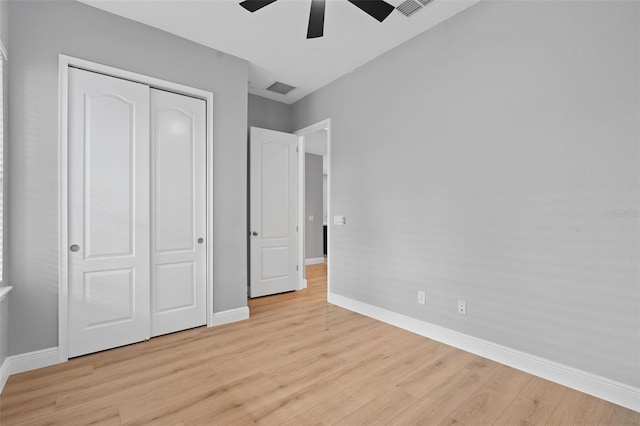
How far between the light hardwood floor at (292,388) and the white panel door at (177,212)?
1.08 feet

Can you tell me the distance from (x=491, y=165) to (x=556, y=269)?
2.96 ft

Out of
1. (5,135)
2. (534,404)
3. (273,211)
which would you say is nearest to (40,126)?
(5,135)

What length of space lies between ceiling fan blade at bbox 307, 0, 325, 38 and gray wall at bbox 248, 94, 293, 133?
2.08 metres

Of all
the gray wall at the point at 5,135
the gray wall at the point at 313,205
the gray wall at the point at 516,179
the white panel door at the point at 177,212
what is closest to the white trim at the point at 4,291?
the gray wall at the point at 5,135

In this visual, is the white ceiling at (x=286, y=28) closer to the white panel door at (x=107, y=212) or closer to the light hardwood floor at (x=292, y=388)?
the white panel door at (x=107, y=212)

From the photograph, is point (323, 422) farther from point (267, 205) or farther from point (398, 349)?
point (267, 205)

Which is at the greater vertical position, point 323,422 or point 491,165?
point 491,165

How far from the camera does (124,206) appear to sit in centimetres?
273

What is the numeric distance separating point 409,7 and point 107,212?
3.17m

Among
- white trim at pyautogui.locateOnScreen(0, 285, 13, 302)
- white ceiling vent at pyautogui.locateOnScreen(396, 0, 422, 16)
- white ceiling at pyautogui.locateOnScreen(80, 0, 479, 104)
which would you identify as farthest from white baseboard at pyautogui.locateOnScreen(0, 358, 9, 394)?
white ceiling vent at pyautogui.locateOnScreen(396, 0, 422, 16)

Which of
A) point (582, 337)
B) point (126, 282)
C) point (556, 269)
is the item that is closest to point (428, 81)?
point (556, 269)

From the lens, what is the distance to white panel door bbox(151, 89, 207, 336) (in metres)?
2.94

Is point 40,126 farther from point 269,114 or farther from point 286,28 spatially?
point 269,114

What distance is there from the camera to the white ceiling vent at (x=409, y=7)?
2.54 meters
